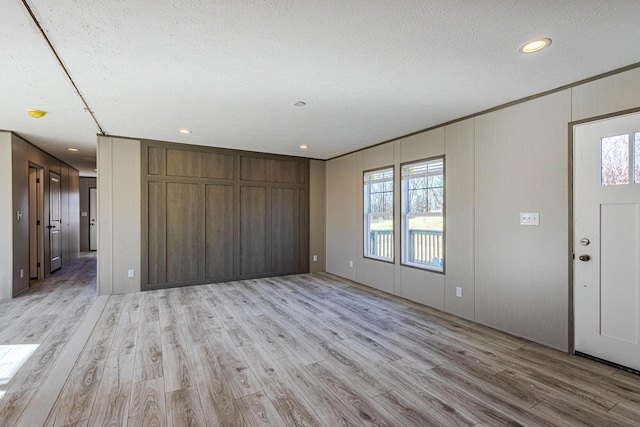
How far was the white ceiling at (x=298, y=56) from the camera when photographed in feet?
5.92

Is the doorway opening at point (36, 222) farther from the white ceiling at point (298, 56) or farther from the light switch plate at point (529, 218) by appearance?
the light switch plate at point (529, 218)

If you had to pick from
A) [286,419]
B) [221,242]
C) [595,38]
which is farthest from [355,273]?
[595,38]

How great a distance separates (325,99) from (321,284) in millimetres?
3326

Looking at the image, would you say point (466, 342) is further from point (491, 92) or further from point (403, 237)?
point (491, 92)

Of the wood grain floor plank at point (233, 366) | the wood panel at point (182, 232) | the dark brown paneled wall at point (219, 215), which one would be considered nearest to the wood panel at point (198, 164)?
the dark brown paneled wall at point (219, 215)

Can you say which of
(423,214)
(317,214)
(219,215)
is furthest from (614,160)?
(219,215)

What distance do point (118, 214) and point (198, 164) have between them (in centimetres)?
145

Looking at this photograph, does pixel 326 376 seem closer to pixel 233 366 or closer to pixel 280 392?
pixel 280 392

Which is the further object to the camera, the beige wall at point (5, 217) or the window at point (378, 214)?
the window at point (378, 214)

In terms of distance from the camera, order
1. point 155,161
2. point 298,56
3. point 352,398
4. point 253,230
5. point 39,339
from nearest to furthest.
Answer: point 352,398 → point 298,56 → point 39,339 → point 155,161 → point 253,230

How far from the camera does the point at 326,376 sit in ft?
7.86

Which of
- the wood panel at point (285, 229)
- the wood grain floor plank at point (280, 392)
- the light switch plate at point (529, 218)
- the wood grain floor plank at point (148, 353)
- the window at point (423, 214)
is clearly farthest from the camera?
the wood panel at point (285, 229)

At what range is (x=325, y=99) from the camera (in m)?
3.18

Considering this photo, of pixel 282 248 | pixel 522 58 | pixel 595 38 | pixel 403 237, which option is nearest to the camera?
pixel 595 38
